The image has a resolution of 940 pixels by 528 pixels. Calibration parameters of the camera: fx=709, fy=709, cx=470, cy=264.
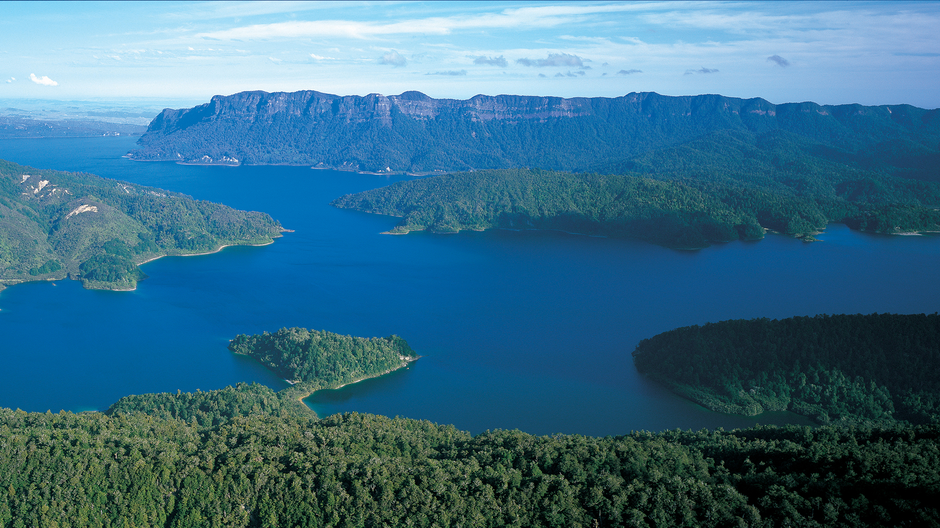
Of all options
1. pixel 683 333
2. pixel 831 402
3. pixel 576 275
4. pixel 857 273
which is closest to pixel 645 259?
pixel 576 275

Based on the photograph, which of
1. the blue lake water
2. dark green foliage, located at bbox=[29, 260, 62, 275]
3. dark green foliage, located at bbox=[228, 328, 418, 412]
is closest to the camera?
the blue lake water

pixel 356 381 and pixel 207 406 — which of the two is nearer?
pixel 207 406

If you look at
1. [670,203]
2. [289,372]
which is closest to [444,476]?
[289,372]

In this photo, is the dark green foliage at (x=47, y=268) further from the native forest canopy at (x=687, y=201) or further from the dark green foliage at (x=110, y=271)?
the native forest canopy at (x=687, y=201)

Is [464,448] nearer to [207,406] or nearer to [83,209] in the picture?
[207,406]

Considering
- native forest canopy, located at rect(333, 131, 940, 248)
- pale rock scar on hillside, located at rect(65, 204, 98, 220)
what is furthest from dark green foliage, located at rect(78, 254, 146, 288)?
native forest canopy, located at rect(333, 131, 940, 248)

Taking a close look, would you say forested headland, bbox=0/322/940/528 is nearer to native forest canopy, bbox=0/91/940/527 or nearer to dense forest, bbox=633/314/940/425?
native forest canopy, bbox=0/91/940/527
